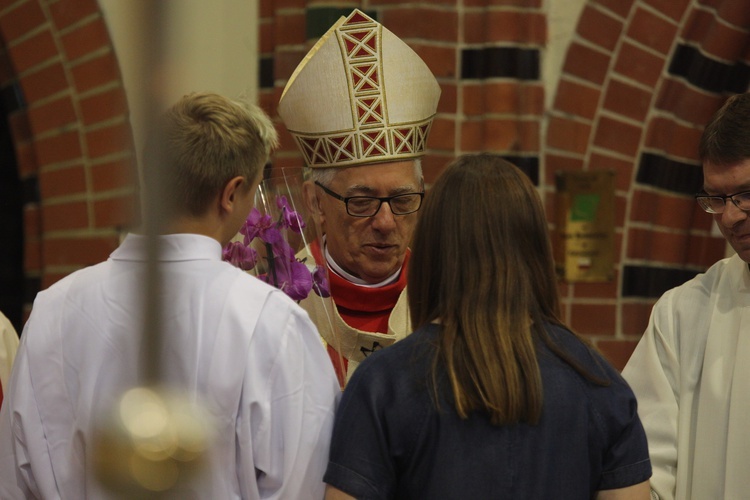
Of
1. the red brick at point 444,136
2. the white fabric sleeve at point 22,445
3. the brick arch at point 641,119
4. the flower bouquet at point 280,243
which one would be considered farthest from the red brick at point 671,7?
the white fabric sleeve at point 22,445

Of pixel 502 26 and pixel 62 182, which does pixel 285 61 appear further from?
pixel 62 182

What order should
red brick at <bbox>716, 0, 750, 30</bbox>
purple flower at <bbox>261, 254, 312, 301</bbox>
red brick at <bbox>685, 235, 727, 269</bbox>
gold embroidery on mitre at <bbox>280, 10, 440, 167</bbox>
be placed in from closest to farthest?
purple flower at <bbox>261, 254, 312, 301</bbox>, gold embroidery on mitre at <bbox>280, 10, 440, 167</bbox>, red brick at <bbox>716, 0, 750, 30</bbox>, red brick at <bbox>685, 235, 727, 269</bbox>

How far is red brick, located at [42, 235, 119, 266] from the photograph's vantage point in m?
3.42

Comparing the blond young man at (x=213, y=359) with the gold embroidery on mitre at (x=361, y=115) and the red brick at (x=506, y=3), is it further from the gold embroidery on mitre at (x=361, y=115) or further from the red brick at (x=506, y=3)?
the red brick at (x=506, y=3)

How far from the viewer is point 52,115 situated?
339 cm

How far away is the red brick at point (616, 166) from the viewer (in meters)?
3.51

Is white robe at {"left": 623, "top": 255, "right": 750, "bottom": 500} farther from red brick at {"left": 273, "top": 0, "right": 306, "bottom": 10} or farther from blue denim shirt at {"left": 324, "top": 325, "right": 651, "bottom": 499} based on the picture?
red brick at {"left": 273, "top": 0, "right": 306, "bottom": 10}

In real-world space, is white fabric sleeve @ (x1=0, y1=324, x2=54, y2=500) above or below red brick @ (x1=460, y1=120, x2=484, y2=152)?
below

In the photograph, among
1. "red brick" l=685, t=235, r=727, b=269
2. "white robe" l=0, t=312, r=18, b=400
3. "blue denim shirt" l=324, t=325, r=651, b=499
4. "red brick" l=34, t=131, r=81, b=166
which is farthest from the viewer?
"red brick" l=685, t=235, r=727, b=269

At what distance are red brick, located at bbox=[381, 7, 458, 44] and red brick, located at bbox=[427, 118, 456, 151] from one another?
0.29 m

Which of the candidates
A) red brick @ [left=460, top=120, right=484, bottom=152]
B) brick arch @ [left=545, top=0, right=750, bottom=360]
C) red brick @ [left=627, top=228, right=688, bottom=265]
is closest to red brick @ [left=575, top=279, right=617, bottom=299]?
brick arch @ [left=545, top=0, right=750, bottom=360]

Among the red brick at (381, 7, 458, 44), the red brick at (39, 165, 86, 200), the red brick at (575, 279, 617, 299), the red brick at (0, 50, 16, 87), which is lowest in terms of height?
the red brick at (575, 279, 617, 299)

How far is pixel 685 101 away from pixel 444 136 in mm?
906

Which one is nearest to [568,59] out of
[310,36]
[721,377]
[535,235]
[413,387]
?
[310,36]
